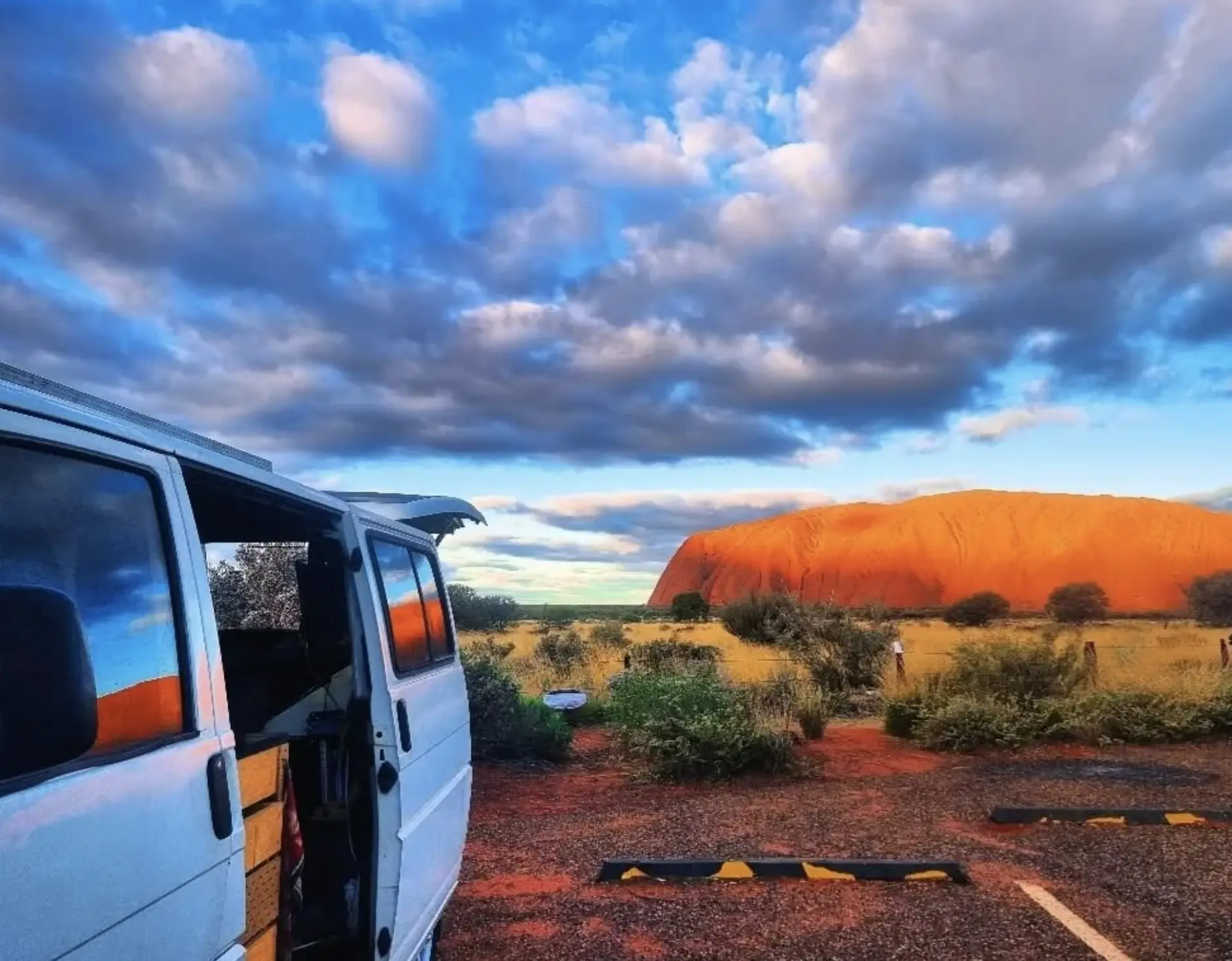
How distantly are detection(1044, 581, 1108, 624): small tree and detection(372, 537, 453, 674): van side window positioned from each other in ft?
153

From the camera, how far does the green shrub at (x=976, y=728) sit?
488 inches

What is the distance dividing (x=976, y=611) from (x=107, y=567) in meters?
48.7

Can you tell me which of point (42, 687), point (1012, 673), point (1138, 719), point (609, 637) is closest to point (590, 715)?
point (1012, 673)

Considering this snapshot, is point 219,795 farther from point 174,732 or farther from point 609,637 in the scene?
point 609,637

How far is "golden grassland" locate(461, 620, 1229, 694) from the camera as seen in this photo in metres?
15.9

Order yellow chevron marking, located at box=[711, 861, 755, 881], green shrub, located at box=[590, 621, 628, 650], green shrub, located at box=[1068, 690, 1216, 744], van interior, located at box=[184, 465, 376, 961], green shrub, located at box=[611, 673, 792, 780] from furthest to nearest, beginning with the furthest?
green shrub, located at box=[590, 621, 628, 650] < green shrub, located at box=[1068, 690, 1216, 744] < green shrub, located at box=[611, 673, 792, 780] < yellow chevron marking, located at box=[711, 861, 755, 881] < van interior, located at box=[184, 465, 376, 961]

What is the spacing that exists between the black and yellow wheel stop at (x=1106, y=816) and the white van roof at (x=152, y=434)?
20.6 ft

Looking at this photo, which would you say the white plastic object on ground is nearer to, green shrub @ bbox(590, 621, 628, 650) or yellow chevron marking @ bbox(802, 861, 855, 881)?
yellow chevron marking @ bbox(802, 861, 855, 881)

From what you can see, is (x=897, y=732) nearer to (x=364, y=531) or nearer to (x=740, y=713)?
(x=740, y=713)

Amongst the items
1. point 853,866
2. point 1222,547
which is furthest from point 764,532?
point 853,866

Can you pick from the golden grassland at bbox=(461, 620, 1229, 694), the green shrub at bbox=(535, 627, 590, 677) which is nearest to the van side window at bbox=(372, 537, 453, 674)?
the golden grassland at bbox=(461, 620, 1229, 694)

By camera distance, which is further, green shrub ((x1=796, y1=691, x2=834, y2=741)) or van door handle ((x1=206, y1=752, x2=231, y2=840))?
green shrub ((x1=796, y1=691, x2=834, y2=741))

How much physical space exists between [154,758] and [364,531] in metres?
2.00

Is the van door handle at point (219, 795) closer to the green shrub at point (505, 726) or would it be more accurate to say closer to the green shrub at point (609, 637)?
the green shrub at point (505, 726)
